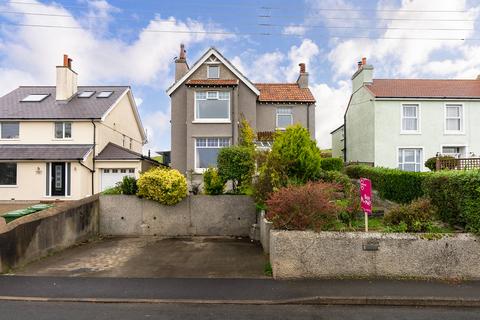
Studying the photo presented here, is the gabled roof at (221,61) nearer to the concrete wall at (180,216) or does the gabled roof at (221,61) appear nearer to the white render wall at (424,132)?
the white render wall at (424,132)

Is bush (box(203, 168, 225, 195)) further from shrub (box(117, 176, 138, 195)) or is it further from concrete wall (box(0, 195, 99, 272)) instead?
concrete wall (box(0, 195, 99, 272))

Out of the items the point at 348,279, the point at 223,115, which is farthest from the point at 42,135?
the point at 348,279

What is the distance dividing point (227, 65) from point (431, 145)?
1495cm

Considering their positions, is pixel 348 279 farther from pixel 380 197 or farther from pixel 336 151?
pixel 336 151

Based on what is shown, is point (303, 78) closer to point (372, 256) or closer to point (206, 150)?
point (206, 150)

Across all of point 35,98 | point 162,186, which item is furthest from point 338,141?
point 35,98

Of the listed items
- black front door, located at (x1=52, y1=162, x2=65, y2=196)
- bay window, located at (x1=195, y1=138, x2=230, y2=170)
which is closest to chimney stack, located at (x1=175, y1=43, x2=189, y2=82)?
bay window, located at (x1=195, y1=138, x2=230, y2=170)

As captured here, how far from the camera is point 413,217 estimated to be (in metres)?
7.64

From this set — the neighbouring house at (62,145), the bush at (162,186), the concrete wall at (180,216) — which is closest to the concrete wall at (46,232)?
the concrete wall at (180,216)

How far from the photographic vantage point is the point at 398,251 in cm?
712

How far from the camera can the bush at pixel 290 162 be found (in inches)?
428

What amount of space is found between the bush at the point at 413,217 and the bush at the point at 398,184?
9.47ft

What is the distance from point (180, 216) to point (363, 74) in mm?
18288

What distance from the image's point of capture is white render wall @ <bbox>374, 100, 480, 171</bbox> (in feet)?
70.9
